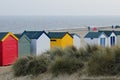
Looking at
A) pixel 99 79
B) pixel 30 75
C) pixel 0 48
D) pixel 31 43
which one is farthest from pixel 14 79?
pixel 31 43

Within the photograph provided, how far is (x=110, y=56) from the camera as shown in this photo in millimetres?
13219

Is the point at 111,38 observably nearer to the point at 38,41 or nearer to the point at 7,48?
the point at 38,41

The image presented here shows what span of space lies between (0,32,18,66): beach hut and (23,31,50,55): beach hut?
1207 millimetres

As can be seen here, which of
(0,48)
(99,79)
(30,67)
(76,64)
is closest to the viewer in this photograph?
(99,79)

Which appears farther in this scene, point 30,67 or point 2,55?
point 2,55

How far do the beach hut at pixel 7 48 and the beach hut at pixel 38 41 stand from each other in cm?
121

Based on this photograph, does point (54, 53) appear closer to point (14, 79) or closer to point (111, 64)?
point (14, 79)

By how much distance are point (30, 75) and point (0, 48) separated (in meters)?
6.73

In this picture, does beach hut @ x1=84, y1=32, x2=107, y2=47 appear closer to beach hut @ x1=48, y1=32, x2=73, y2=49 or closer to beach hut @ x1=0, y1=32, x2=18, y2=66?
beach hut @ x1=48, y1=32, x2=73, y2=49

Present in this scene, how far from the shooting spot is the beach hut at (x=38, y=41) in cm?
2292

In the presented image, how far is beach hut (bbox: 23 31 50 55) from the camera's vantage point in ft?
75.2

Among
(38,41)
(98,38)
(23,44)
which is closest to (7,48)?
(23,44)

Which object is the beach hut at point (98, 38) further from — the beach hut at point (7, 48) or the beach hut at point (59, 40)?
the beach hut at point (7, 48)

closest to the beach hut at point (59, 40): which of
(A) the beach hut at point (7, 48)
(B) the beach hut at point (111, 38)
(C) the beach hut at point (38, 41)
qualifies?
(C) the beach hut at point (38, 41)
